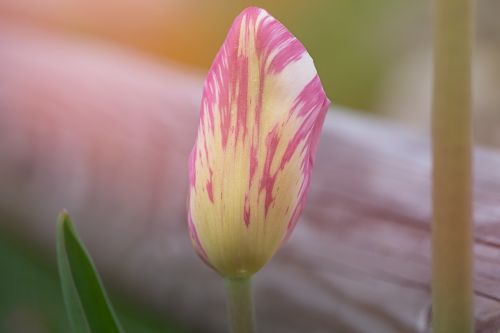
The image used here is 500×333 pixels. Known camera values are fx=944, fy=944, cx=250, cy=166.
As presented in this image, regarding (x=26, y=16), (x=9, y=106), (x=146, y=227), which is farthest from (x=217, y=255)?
(x=26, y=16)

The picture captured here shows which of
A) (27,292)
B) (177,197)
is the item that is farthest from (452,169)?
(27,292)

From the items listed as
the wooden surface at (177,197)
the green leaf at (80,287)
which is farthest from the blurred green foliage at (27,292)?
the green leaf at (80,287)

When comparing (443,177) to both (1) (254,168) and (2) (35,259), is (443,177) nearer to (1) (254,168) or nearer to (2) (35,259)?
(1) (254,168)

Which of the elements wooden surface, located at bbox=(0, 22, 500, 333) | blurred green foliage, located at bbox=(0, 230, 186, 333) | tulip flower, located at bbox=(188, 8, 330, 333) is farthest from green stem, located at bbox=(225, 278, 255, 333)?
blurred green foliage, located at bbox=(0, 230, 186, 333)

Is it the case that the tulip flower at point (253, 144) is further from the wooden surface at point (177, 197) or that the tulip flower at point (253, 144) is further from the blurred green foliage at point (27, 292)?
the blurred green foliage at point (27, 292)

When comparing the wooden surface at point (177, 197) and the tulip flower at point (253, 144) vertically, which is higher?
the wooden surface at point (177, 197)
